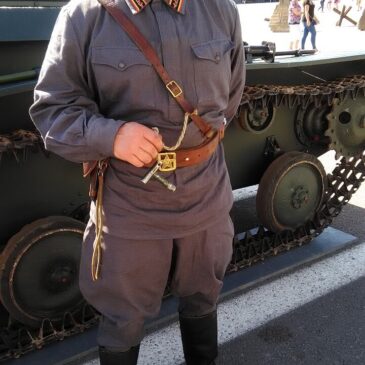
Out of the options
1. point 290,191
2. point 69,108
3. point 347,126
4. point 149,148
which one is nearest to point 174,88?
point 149,148

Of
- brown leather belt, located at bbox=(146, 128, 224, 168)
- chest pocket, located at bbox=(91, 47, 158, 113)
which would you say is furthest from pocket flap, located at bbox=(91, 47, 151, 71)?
brown leather belt, located at bbox=(146, 128, 224, 168)

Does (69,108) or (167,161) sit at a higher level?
(69,108)

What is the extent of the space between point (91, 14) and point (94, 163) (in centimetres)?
49

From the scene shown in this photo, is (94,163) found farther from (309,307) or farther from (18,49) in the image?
(309,307)

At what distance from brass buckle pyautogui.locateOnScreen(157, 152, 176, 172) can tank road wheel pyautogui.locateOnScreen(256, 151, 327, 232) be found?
1.80 metres

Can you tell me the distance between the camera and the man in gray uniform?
5.52 ft

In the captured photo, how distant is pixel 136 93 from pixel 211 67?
0.89 feet

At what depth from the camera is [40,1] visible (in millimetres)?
2592

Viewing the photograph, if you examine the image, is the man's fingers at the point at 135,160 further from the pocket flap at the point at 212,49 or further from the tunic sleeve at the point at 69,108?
the pocket flap at the point at 212,49

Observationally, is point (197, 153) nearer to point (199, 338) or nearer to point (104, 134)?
point (104, 134)

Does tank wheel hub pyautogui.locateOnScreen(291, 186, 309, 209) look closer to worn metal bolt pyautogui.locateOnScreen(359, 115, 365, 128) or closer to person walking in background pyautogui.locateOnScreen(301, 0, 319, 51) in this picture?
worn metal bolt pyautogui.locateOnScreen(359, 115, 365, 128)

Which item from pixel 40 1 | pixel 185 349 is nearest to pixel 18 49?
pixel 40 1

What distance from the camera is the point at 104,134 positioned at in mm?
1637

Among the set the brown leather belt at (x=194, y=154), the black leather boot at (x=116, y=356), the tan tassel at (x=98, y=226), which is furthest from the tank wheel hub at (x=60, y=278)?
the brown leather belt at (x=194, y=154)
